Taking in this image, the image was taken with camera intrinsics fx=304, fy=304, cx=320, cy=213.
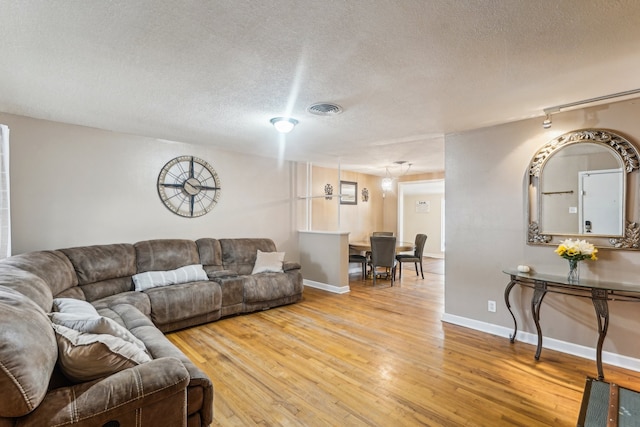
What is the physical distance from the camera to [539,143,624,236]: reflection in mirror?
104 inches

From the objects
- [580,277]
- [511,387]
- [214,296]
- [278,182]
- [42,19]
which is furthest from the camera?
[278,182]

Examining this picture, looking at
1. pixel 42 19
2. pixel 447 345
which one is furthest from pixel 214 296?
pixel 42 19

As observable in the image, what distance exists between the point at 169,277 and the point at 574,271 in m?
4.15

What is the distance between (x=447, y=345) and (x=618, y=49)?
263 centimetres

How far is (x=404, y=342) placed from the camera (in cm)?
309

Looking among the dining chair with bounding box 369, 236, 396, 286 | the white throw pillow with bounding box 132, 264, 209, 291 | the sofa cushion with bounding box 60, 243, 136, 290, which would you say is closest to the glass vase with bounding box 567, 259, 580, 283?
the dining chair with bounding box 369, 236, 396, 286

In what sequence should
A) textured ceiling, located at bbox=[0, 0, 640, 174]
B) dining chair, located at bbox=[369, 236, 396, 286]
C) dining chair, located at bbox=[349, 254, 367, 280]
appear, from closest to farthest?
textured ceiling, located at bbox=[0, 0, 640, 174] → dining chair, located at bbox=[369, 236, 396, 286] → dining chair, located at bbox=[349, 254, 367, 280]

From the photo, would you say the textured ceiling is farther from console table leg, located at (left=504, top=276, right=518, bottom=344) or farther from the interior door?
console table leg, located at (left=504, top=276, right=518, bottom=344)

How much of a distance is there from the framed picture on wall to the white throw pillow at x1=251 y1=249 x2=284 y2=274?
274cm

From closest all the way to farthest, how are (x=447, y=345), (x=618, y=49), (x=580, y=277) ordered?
1. (x=618, y=49)
2. (x=580, y=277)
3. (x=447, y=345)

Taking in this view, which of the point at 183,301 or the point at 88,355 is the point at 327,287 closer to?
the point at 183,301

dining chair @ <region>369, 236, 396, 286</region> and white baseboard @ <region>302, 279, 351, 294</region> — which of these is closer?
white baseboard @ <region>302, 279, 351, 294</region>

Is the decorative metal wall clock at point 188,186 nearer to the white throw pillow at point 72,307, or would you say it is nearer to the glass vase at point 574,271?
the white throw pillow at point 72,307

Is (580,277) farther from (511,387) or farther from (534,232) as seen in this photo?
(511,387)
